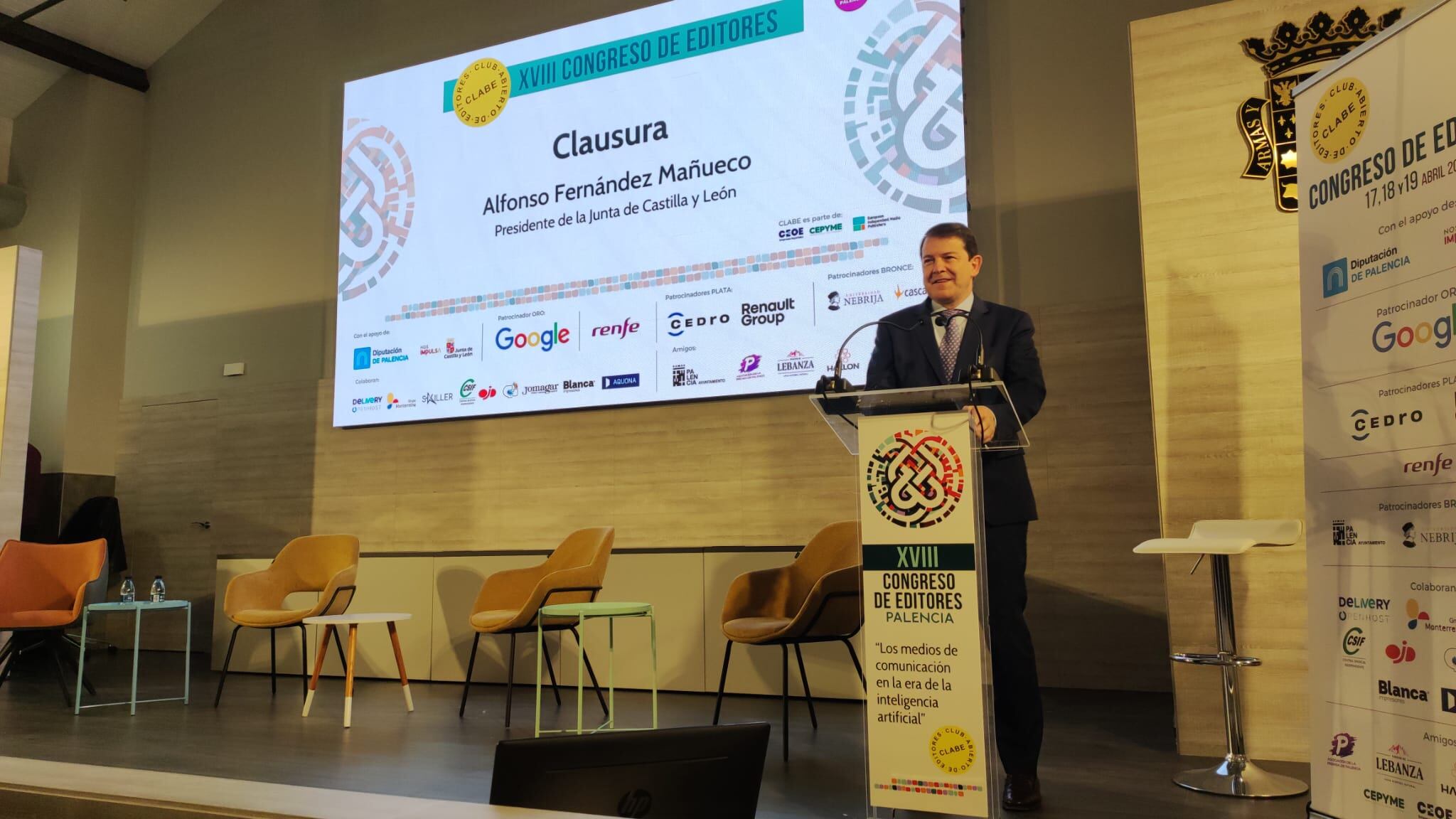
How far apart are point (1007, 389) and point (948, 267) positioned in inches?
17.5

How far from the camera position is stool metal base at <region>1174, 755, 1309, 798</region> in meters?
2.94

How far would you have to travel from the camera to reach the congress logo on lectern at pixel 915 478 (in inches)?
90.6

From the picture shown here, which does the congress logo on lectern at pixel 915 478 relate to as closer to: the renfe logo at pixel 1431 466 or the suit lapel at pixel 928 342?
the suit lapel at pixel 928 342

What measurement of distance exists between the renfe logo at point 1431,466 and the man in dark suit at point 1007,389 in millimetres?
838

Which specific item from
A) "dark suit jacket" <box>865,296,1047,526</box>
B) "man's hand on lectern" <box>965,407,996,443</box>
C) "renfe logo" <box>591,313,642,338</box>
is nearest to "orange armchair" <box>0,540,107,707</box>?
"renfe logo" <box>591,313,642,338</box>

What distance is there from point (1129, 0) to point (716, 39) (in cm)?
215

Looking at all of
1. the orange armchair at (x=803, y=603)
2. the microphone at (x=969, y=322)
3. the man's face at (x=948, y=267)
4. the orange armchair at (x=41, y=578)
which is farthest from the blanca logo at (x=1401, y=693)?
the orange armchair at (x=41, y=578)

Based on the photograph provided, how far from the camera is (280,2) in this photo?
25.8ft

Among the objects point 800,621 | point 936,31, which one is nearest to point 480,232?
point 936,31

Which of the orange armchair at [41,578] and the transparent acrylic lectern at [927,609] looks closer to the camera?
the transparent acrylic lectern at [927,609]

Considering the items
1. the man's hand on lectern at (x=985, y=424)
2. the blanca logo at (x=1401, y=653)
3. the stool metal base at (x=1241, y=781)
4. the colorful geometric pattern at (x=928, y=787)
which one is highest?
the man's hand on lectern at (x=985, y=424)

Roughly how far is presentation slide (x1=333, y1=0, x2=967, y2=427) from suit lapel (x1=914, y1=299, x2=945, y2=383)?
6.59 ft

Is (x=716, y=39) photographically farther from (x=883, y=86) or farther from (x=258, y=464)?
(x=258, y=464)

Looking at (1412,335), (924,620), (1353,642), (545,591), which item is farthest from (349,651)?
(1412,335)
